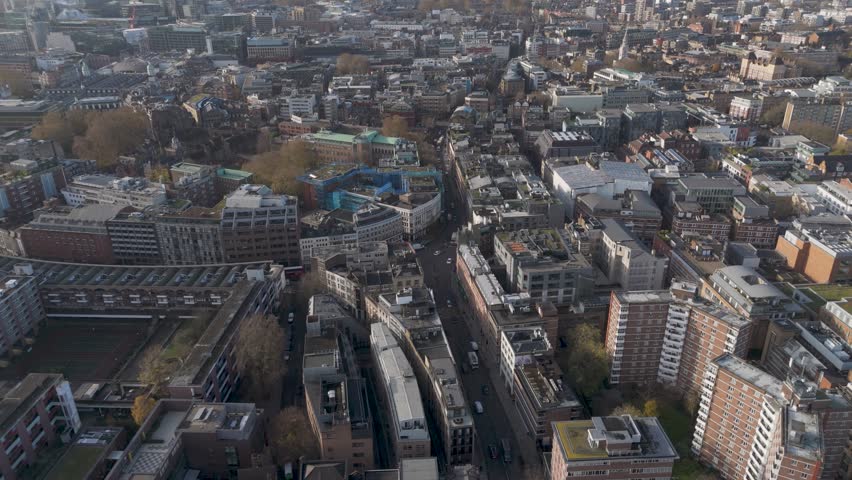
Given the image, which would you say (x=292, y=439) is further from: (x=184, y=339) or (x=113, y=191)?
(x=113, y=191)

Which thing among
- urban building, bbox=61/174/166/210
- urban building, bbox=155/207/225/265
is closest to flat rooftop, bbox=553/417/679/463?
urban building, bbox=155/207/225/265

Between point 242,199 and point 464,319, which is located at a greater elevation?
point 242,199

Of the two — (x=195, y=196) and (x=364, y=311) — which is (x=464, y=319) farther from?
(x=195, y=196)

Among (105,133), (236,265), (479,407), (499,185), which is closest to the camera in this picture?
(479,407)

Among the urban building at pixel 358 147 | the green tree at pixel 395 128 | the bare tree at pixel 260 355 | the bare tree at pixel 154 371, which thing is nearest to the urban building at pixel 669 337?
the bare tree at pixel 260 355

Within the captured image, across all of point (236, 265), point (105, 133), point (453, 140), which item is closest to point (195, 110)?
point (105, 133)

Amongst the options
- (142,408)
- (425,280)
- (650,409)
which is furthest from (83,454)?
(650,409)

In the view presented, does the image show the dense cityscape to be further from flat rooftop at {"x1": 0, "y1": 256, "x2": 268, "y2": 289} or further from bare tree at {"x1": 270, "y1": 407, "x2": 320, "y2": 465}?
flat rooftop at {"x1": 0, "y1": 256, "x2": 268, "y2": 289}
